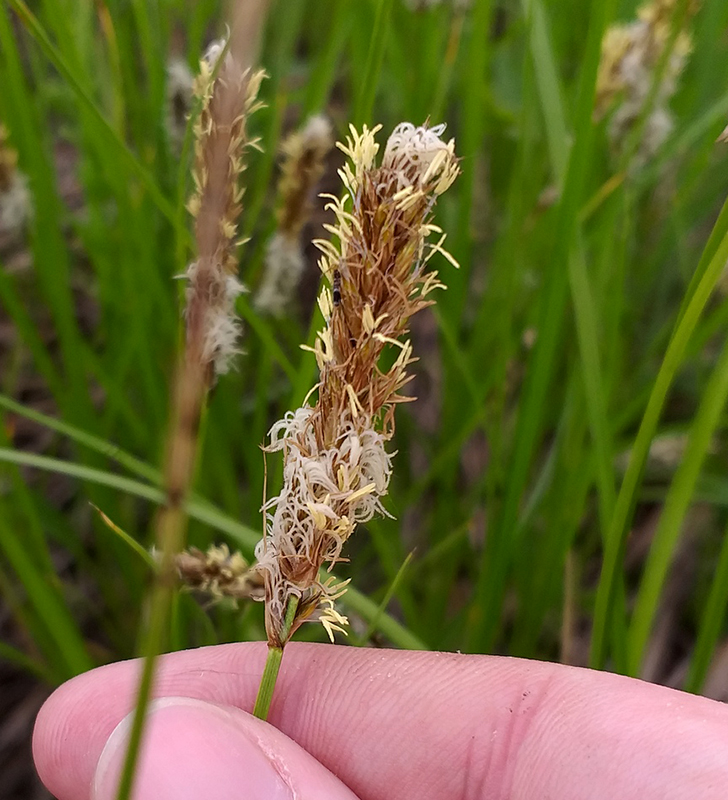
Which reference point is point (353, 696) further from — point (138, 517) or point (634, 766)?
point (138, 517)

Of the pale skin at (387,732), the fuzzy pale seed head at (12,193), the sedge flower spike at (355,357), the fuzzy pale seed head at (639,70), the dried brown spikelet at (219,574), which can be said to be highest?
the fuzzy pale seed head at (639,70)

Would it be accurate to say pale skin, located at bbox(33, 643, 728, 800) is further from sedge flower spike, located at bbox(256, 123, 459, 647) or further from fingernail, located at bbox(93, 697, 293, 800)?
sedge flower spike, located at bbox(256, 123, 459, 647)

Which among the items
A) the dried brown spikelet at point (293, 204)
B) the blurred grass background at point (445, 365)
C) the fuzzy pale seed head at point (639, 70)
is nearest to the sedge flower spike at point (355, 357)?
Answer: the blurred grass background at point (445, 365)

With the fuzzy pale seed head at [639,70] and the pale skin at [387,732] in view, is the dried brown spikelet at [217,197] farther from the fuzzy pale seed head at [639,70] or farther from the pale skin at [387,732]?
the fuzzy pale seed head at [639,70]

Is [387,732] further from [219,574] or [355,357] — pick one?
[355,357]

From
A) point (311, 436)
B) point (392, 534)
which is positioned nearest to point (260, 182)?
point (392, 534)

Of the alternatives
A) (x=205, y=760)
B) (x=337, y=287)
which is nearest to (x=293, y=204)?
(x=337, y=287)
